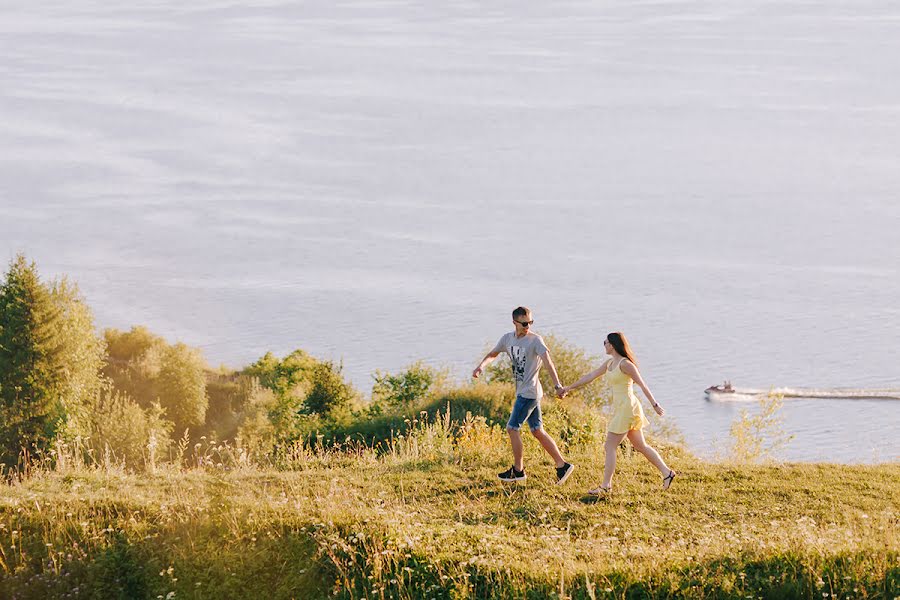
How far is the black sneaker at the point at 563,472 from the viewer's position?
14.2 m

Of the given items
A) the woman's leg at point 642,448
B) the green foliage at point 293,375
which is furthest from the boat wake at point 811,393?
the woman's leg at point 642,448

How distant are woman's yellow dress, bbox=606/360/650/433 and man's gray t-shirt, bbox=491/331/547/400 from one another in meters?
0.95

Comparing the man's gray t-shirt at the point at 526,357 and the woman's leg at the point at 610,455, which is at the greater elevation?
the man's gray t-shirt at the point at 526,357

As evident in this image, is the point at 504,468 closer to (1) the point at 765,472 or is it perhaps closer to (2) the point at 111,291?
(1) the point at 765,472

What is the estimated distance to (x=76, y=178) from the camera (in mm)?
133750

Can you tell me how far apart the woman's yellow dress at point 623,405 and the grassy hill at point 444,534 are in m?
0.92

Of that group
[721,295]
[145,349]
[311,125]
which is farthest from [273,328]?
[311,125]

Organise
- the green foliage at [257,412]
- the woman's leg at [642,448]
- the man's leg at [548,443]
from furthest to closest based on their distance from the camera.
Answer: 1. the green foliage at [257,412]
2. the man's leg at [548,443]
3. the woman's leg at [642,448]

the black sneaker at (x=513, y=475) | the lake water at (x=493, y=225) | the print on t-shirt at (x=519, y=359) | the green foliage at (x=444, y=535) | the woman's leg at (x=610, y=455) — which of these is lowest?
the green foliage at (x=444, y=535)

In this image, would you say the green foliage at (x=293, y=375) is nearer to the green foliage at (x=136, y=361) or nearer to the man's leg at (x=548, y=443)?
the green foliage at (x=136, y=361)

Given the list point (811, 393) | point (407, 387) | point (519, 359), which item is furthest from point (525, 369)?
point (811, 393)

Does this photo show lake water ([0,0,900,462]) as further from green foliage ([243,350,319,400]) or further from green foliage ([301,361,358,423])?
green foliage ([301,361,358,423])

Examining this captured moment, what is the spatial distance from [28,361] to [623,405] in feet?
165

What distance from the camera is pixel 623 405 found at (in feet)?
44.9
